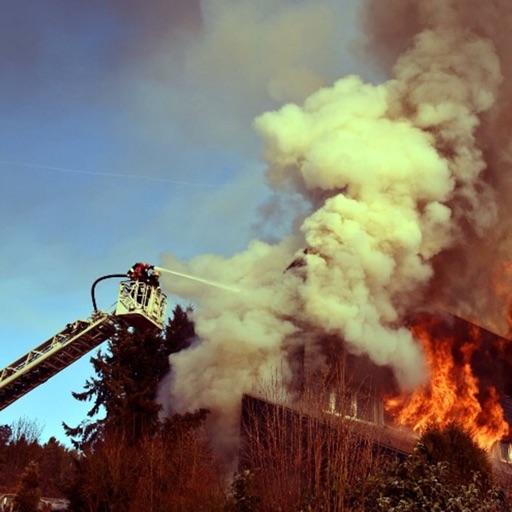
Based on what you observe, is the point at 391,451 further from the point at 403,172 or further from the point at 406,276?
the point at 403,172

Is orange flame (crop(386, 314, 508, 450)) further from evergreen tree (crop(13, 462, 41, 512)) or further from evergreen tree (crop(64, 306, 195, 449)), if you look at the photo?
evergreen tree (crop(13, 462, 41, 512))

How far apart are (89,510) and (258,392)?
610 cm

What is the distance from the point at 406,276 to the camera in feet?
76.5

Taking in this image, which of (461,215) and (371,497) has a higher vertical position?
(461,215)

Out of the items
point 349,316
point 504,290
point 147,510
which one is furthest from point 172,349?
point 504,290

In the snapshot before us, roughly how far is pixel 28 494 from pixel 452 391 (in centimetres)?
1828

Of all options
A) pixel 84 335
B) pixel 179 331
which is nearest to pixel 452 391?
pixel 179 331

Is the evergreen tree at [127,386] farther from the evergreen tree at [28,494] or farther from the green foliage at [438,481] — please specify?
the green foliage at [438,481]

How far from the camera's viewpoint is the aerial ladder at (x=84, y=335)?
19250 mm

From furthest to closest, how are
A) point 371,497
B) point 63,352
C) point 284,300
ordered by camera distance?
point 284,300 < point 63,352 < point 371,497

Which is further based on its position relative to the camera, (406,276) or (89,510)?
(406,276)

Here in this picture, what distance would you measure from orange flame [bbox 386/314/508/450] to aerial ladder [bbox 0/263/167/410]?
9628 mm

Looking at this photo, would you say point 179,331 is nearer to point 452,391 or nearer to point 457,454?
point 452,391

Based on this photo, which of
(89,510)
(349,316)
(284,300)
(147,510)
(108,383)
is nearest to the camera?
(147,510)
